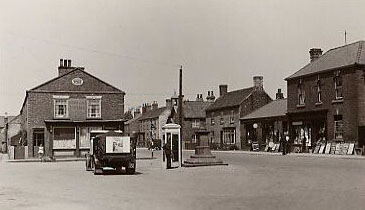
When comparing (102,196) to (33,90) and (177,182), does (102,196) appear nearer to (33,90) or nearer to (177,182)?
(177,182)

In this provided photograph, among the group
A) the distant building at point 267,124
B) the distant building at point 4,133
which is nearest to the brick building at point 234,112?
the distant building at point 267,124

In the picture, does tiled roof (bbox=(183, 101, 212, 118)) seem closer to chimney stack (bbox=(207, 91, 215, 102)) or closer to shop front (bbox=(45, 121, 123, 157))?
chimney stack (bbox=(207, 91, 215, 102))

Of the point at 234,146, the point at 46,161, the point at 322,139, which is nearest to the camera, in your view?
the point at 46,161

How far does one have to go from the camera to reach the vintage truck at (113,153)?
2334 cm

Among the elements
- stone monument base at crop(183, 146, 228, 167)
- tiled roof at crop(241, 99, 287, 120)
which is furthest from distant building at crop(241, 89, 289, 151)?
stone monument base at crop(183, 146, 228, 167)

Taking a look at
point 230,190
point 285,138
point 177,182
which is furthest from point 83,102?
point 230,190

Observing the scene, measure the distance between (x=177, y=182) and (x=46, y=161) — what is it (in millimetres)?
22581

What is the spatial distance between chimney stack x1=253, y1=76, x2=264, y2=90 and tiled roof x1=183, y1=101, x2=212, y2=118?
614 inches

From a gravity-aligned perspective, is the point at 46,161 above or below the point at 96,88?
below

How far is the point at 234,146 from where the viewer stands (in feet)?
193

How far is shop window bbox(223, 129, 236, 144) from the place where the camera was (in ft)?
199

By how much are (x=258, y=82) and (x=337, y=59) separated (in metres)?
21.3

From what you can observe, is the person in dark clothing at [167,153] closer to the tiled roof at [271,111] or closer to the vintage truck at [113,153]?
the vintage truck at [113,153]

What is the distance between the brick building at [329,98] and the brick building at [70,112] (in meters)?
15.1
